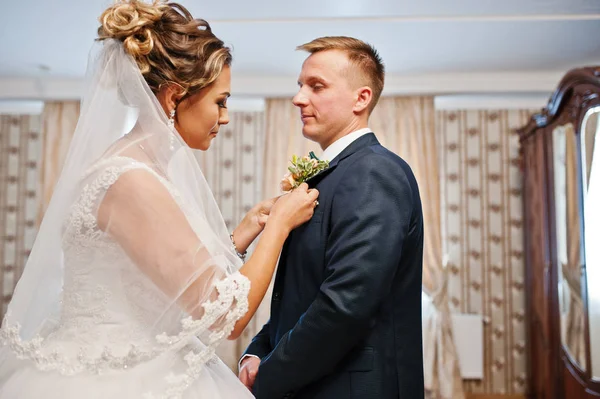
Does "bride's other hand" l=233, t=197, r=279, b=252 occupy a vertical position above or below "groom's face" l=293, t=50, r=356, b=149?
below

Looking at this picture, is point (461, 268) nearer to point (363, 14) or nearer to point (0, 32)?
point (363, 14)

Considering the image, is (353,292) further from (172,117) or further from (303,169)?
(172,117)

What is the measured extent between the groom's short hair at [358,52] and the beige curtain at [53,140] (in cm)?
507

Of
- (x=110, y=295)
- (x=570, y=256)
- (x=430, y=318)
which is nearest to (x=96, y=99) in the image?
(x=110, y=295)

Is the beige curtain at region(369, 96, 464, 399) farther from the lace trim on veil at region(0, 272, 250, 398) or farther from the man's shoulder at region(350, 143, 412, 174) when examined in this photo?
the lace trim on veil at region(0, 272, 250, 398)

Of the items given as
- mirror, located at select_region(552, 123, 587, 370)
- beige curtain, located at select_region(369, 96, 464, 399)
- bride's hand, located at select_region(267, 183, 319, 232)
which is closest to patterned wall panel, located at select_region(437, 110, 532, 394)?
beige curtain, located at select_region(369, 96, 464, 399)

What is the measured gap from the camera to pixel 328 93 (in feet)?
6.30

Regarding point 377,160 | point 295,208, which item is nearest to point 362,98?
point 377,160

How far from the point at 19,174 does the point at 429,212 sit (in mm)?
4586

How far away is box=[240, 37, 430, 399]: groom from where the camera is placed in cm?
156

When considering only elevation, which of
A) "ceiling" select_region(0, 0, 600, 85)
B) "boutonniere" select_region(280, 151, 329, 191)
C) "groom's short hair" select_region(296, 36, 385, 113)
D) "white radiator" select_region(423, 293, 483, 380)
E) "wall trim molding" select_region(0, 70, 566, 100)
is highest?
"ceiling" select_region(0, 0, 600, 85)

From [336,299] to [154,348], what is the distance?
0.48 metres

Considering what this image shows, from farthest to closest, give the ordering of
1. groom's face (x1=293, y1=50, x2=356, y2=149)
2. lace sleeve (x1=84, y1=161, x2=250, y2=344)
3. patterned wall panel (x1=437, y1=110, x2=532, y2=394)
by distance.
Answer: patterned wall panel (x1=437, y1=110, x2=532, y2=394) < groom's face (x1=293, y1=50, x2=356, y2=149) < lace sleeve (x1=84, y1=161, x2=250, y2=344)

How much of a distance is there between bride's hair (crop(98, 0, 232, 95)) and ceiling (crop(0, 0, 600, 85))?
2.73 metres
